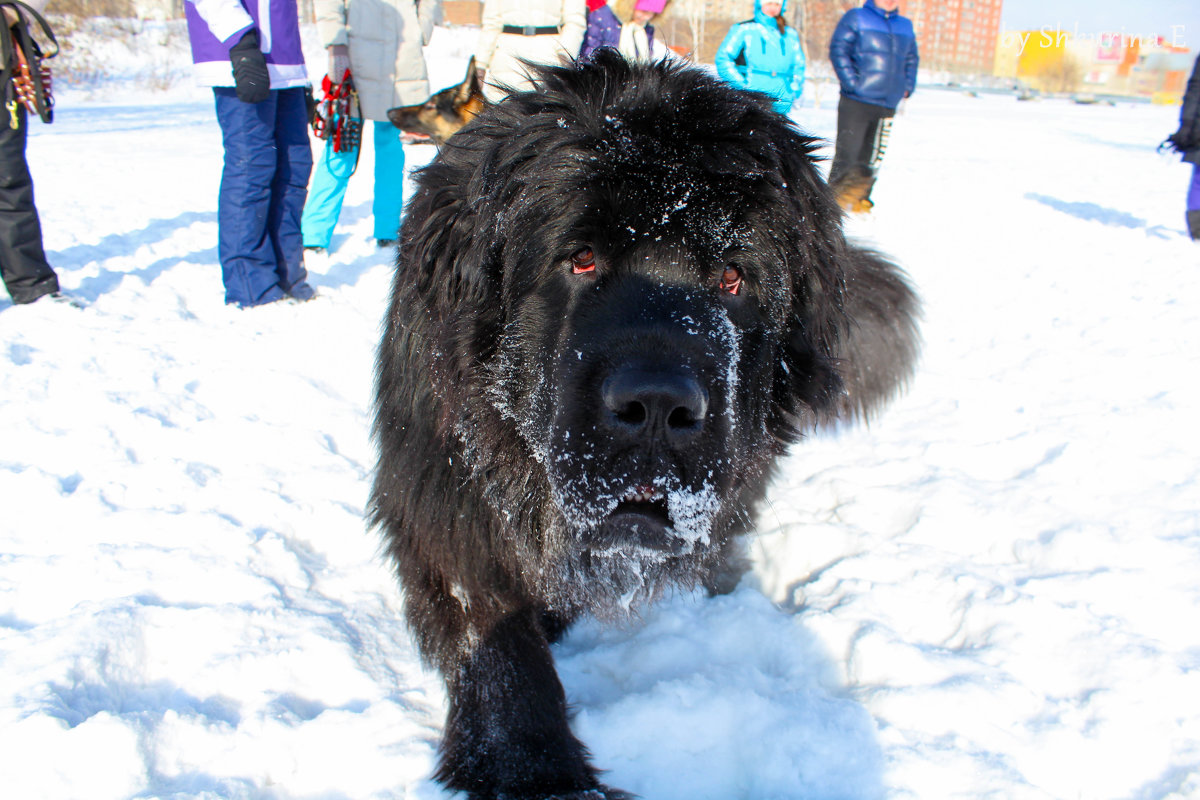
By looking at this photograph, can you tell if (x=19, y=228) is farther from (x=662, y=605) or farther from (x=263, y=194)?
(x=662, y=605)

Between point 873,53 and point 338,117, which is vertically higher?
point 873,53

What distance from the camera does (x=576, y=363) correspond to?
5.32 ft

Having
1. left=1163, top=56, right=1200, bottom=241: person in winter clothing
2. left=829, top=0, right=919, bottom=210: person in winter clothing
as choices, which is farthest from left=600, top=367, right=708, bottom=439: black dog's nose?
left=1163, top=56, right=1200, bottom=241: person in winter clothing

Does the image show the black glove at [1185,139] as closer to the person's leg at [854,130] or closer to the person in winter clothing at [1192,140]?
the person in winter clothing at [1192,140]

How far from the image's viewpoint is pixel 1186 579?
2.24 meters

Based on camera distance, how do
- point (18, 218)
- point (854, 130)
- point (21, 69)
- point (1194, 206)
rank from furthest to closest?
1. point (854, 130)
2. point (1194, 206)
3. point (18, 218)
4. point (21, 69)

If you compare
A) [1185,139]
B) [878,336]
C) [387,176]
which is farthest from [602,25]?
[1185,139]

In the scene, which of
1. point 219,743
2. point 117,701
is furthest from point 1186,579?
point 117,701

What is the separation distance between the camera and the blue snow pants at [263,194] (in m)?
3.99

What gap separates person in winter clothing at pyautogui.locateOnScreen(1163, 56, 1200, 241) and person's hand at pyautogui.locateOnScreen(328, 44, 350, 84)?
675 centimetres

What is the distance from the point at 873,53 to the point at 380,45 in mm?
4408

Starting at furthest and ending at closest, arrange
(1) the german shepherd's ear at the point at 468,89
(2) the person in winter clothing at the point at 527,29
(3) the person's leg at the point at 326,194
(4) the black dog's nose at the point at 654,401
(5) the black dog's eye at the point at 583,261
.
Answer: (3) the person's leg at the point at 326,194 < (2) the person in winter clothing at the point at 527,29 < (1) the german shepherd's ear at the point at 468,89 < (5) the black dog's eye at the point at 583,261 < (4) the black dog's nose at the point at 654,401

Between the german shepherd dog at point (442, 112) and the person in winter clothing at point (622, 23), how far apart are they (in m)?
1.75

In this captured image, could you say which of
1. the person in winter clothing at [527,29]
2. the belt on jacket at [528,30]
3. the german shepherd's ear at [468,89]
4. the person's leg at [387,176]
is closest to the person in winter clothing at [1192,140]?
the person in winter clothing at [527,29]
